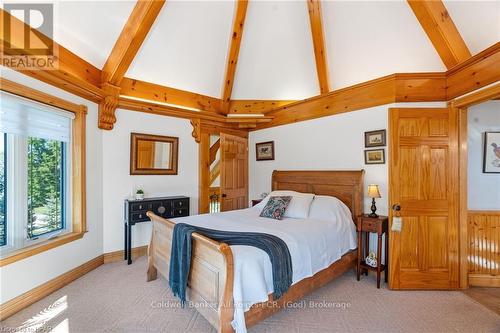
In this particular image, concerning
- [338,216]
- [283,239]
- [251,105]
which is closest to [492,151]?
[338,216]

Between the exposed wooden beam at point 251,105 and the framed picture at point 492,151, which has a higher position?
the exposed wooden beam at point 251,105

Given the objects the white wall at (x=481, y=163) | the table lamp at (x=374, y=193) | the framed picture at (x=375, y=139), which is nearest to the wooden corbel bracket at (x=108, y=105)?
the framed picture at (x=375, y=139)

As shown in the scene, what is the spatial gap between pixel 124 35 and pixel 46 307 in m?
3.26

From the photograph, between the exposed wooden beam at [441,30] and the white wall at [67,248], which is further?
the exposed wooden beam at [441,30]

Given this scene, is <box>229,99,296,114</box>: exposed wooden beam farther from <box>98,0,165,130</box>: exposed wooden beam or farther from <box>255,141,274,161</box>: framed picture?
<box>98,0,165,130</box>: exposed wooden beam

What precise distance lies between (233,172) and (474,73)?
369 centimetres

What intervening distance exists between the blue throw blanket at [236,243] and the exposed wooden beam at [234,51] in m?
3.09

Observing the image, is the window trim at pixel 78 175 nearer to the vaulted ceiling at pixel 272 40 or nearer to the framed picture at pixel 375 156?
the vaulted ceiling at pixel 272 40

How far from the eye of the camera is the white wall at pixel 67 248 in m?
2.32

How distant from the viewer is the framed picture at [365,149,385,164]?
3.19 m

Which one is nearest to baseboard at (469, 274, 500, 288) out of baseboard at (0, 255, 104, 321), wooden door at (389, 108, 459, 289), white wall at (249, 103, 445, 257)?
wooden door at (389, 108, 459, 289)

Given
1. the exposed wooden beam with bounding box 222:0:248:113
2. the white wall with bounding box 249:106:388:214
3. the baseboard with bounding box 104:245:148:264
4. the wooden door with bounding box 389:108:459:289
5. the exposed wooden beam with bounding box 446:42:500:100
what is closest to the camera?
the exposed wooden beam with bounding box 446:42:500:100

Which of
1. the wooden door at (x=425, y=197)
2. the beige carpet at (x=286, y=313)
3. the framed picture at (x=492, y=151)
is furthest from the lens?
the framed picture at (x=492, y=151)

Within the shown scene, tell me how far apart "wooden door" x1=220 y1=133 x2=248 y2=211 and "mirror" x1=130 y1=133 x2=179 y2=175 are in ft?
2.89
